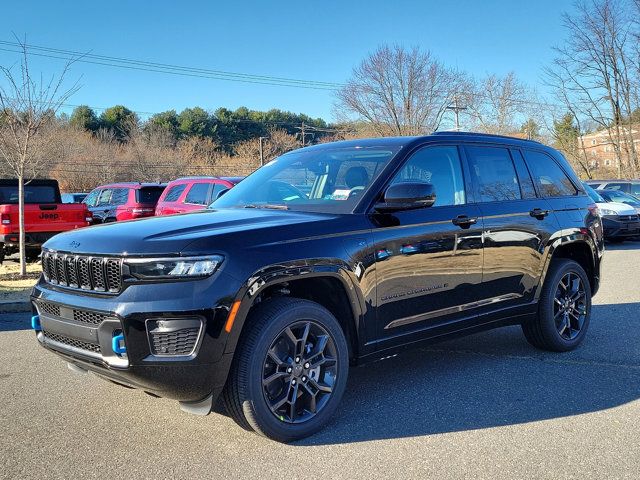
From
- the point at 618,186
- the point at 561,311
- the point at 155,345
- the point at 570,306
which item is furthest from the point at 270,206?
the point at 618,186

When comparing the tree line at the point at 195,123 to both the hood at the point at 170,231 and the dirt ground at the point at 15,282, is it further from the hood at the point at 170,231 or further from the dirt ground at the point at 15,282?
the hood at the point at 170,231

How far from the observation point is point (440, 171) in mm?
4527

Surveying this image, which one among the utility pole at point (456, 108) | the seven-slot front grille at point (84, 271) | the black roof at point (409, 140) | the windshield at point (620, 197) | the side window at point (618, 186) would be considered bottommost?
the seven-slot front grille at point (84, 271)

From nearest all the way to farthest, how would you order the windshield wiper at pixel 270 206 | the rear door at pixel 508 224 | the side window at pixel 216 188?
1. the windshield wiper at pixel 270 206
2. the rear door at pixel 508 224
3. the side window at pixel 216 188

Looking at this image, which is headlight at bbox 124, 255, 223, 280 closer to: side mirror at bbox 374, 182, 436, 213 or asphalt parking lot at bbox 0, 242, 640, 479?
asphalt parking lot at bbox 0, 242, 640, 479

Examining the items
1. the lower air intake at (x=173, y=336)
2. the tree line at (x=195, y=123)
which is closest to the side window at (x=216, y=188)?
the lower air intake at (x=173, y=336)

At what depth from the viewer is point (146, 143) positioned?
59.8 metres

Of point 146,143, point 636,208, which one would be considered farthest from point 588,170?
point 146,143

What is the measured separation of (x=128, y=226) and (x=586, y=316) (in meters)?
4.25

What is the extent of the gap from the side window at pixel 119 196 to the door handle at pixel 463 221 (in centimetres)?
1190

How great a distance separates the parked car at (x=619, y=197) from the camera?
57.7 ft

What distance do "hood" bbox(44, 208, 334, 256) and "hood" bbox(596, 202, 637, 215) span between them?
14.7 meters

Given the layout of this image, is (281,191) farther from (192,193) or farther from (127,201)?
(127,201)

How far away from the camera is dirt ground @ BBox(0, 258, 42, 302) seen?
320 inches
